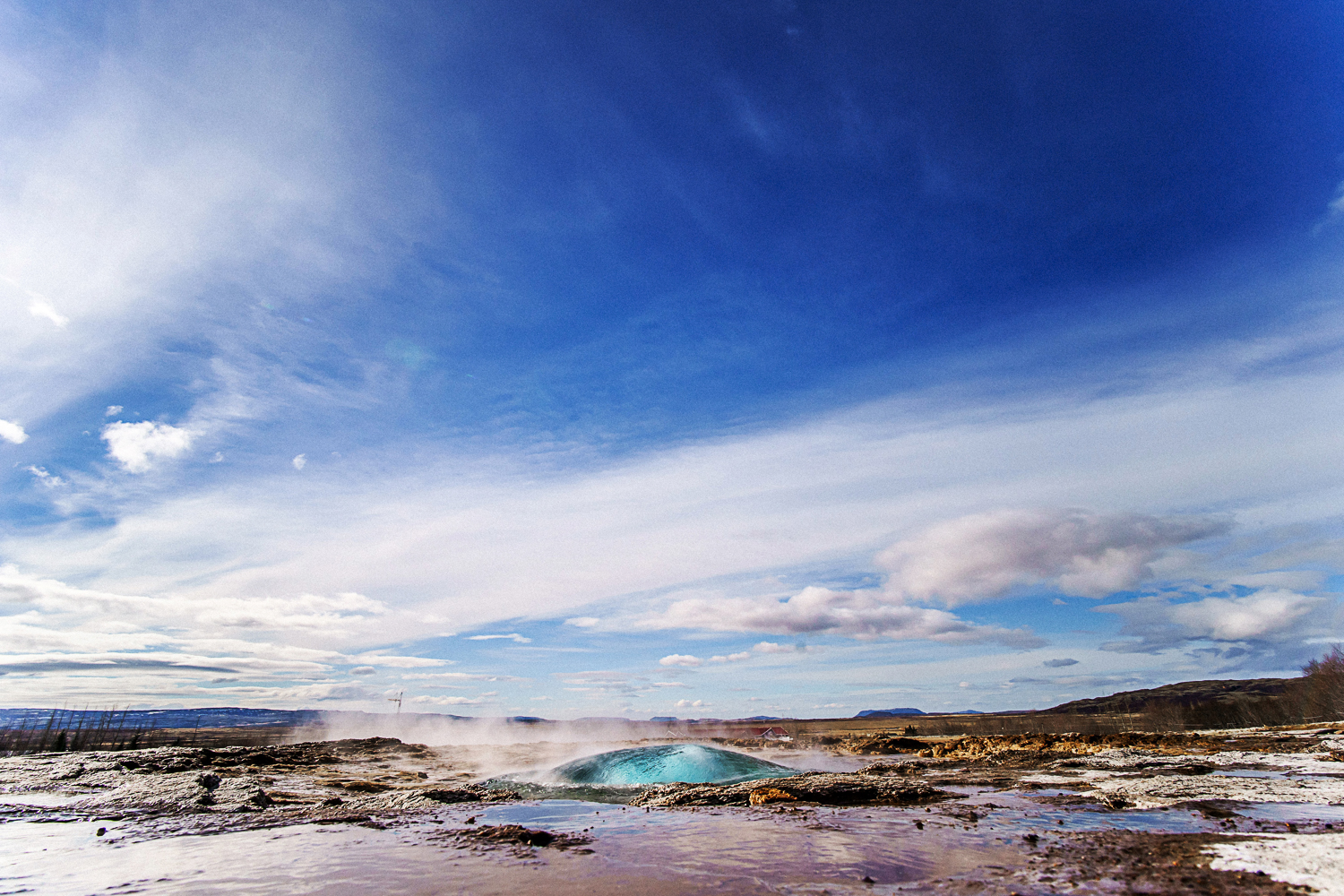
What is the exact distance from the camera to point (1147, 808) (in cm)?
1606

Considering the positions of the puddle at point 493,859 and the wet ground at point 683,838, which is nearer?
the wet ground at point 683,838

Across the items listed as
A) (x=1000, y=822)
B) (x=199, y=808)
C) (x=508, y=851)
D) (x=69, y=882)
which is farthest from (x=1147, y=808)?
(x=199, y=808)

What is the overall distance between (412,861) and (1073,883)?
41.5ft

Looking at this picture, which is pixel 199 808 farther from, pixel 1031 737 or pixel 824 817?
pixel 1031 737

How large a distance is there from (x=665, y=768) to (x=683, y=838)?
613 inches

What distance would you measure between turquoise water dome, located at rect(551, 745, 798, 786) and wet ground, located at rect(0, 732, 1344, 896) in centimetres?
498

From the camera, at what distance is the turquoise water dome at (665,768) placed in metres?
27.9

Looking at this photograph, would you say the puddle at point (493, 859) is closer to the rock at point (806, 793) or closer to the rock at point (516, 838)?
the rock at point (516, 838)

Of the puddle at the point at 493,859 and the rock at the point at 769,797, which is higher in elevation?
the puddle at the point at 493,859

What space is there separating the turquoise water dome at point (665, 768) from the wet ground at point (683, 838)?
4979mm

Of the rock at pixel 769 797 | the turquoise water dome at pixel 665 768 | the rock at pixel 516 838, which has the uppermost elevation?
the rock at pixel 516 838

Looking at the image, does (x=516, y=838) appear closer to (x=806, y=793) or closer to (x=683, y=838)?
(x=683, y=838)

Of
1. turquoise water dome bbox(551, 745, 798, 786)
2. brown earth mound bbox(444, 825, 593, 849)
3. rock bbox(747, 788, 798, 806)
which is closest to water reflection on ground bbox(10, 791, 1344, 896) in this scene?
brown earth mound bbox(444, 825, 593, 849)

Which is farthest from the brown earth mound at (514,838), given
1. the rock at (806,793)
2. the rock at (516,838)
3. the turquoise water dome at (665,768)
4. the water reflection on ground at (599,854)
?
the turquoise water dome at (665,768)
